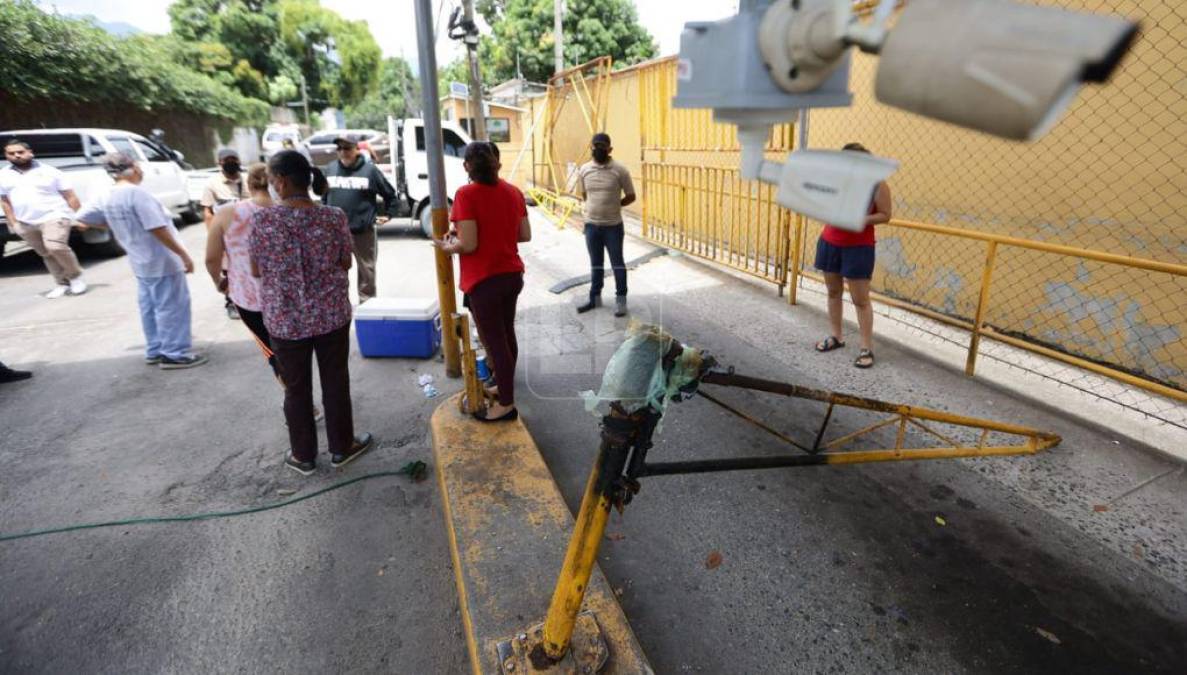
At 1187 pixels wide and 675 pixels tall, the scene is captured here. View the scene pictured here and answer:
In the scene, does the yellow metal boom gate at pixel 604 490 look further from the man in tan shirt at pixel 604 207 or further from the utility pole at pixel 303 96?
the utility pole at pixel 303 96

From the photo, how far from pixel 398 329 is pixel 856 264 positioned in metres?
3.51

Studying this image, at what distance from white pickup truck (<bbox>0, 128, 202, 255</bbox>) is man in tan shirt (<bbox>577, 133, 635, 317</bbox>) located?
597 centimetres

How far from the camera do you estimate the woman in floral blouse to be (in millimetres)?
2975

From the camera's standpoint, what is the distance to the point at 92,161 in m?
9.13

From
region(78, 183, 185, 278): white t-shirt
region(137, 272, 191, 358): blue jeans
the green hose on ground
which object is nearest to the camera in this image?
the green hose on ground

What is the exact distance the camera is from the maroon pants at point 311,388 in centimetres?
320

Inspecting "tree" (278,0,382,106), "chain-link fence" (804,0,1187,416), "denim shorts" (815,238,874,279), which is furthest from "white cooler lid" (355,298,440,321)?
Result: "tree" (278,0,382,106)

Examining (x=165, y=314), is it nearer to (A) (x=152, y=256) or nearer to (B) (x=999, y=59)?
(A) (x=152, y=256)

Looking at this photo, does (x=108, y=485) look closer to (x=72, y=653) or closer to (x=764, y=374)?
(x=72, y=653)

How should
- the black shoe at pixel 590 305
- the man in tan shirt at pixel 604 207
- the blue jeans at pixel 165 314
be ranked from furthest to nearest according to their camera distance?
1. the black shoe at pixel 590 305
2. the man in tan shirt at pixel 604 207
3. the blue jeans at pixel 165 314

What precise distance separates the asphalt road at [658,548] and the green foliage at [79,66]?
11.4 meters

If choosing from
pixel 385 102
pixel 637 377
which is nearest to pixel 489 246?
pixel 637 377

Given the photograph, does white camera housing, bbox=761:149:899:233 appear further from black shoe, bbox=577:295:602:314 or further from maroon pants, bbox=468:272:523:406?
black shoe, bbox=577:295:602:314

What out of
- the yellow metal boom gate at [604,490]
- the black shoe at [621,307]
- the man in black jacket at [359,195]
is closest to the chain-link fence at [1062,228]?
the black shoe at [621,307]
